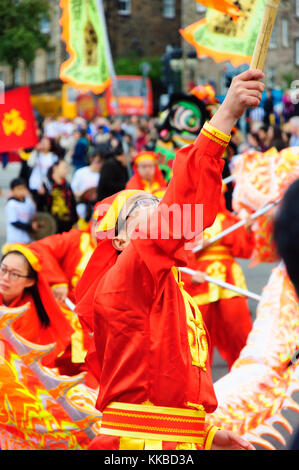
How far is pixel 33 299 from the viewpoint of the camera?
471 centimetres

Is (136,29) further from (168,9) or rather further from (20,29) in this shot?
(20,29)

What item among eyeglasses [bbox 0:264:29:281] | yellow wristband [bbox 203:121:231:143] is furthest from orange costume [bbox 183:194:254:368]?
yellow wristband [bbox 203:121:231:143]

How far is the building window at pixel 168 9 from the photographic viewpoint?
36469 millimetres

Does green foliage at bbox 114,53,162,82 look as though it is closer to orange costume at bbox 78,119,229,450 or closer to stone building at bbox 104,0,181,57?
stone building at bbox 104,0,181,57

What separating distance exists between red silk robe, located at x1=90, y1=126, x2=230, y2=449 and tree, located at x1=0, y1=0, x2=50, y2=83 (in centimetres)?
2316

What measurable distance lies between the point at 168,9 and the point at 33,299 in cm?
3551

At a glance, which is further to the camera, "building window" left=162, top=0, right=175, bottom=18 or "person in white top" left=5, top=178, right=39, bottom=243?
"building window" left=162, top=0, right=175, bottom=18

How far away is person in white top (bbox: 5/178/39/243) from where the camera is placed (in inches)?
349

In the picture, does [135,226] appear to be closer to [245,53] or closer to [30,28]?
[245,53]

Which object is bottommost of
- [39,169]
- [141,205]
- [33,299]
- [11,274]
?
[39,169]

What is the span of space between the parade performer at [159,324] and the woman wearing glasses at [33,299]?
78.5 inches

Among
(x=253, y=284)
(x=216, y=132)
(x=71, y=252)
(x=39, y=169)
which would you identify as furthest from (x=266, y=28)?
(x=253, y=284)
